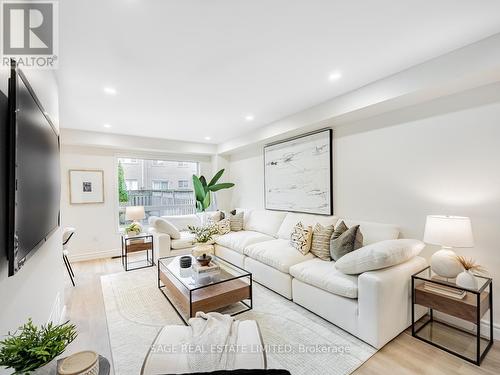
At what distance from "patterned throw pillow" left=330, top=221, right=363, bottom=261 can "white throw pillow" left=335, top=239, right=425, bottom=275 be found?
387mm

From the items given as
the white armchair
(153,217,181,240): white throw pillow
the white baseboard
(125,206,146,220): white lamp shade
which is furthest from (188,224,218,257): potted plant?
the white baseboard

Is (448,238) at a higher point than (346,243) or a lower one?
higher

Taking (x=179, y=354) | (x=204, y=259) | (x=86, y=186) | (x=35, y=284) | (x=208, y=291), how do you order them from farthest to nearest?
(x=86, y=186) < (x=204, y=259) < (x=208, y=291) < (x=35, y=284) < (x=179, y=354)

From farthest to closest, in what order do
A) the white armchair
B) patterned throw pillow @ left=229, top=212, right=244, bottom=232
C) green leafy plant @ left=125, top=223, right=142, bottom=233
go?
patterned throw pillow @ left=229, top=212, right=244, bottom=232 → green leafy plant @ left=125, top=223, right=142, bottom=233 → the white armchair

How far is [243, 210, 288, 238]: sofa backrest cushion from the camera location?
422 cm

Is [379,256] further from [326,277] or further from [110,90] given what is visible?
[110,90]

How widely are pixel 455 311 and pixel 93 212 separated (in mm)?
5674

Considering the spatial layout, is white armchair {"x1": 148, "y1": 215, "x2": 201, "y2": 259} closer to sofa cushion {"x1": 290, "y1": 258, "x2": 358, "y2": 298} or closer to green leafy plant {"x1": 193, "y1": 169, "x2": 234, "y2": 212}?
green leafy plant {"x1": 193, "y1": 169, "x2": 234, "y2": 212}

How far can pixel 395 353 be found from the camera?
1.96 m

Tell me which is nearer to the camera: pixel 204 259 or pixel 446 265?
pixel 446 265

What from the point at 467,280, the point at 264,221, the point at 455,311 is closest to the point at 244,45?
the point at 467,280

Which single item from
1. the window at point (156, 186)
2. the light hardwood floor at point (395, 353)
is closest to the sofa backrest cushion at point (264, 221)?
the window at point (156, 186)

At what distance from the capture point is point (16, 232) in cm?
93

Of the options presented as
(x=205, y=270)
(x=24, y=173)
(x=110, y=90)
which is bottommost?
(x=205, y=270)
